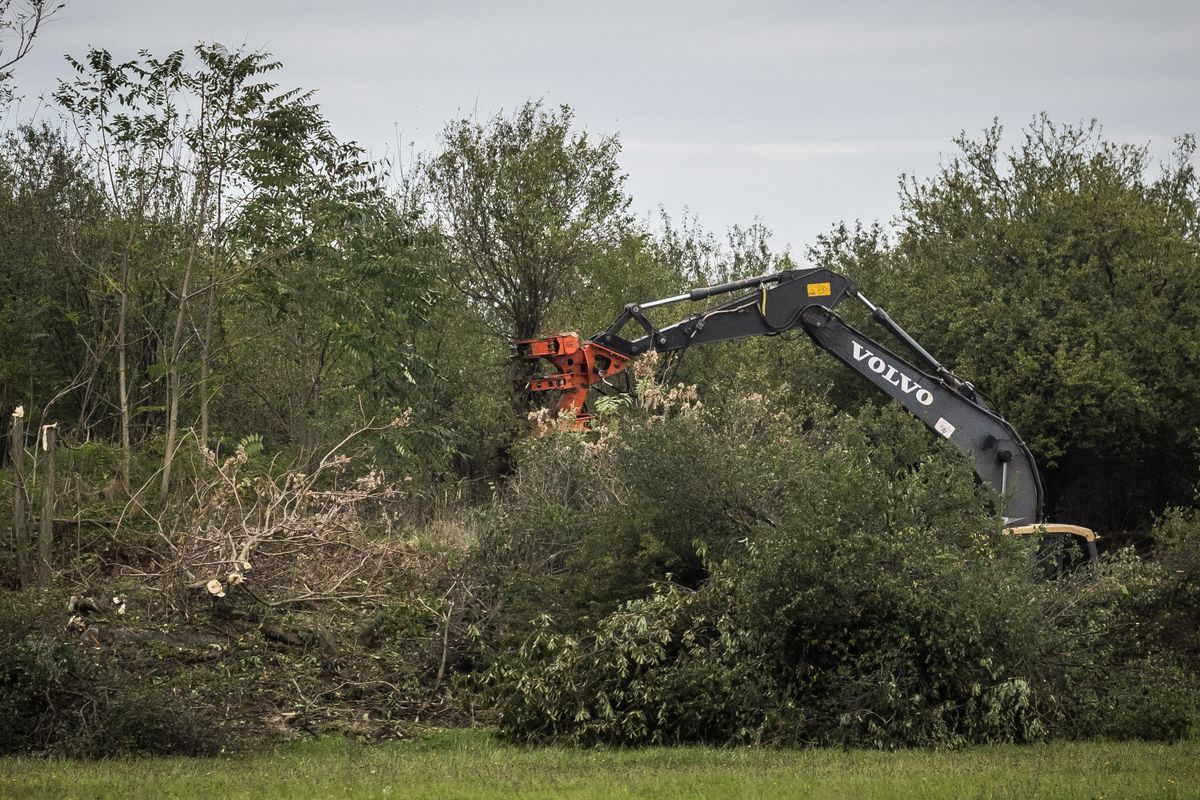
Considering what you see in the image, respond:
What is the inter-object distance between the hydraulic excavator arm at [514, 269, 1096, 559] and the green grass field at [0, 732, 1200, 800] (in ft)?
22.5

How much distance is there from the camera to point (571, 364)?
18.3m

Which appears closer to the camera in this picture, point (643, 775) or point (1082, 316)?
point (643, 775)

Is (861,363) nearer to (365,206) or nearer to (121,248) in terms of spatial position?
(365,206)

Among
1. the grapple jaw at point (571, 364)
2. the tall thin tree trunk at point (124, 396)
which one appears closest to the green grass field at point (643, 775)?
the tall thin tree trunk at point (124, 396)

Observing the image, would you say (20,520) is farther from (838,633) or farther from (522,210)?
(522,210)

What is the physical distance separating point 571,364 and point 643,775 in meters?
9.01

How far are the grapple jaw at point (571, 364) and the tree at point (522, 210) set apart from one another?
11.8 metres

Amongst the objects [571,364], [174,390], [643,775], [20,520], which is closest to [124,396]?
[174,390]

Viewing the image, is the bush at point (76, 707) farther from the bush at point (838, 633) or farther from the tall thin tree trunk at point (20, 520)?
the bush at point (838, 633)

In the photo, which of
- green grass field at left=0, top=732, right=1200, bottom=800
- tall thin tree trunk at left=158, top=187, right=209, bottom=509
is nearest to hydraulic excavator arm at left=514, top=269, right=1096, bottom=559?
tall thin tree trunk at left=158, top=187, right=209, bottom=509

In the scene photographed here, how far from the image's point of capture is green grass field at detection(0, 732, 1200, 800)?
8.98 metres

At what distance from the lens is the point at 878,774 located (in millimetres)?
9648

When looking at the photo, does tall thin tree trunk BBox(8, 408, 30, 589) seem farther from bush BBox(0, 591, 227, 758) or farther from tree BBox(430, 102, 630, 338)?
tree BBox(430, 102, 630, 338)

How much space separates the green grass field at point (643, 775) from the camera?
29.5 ft
